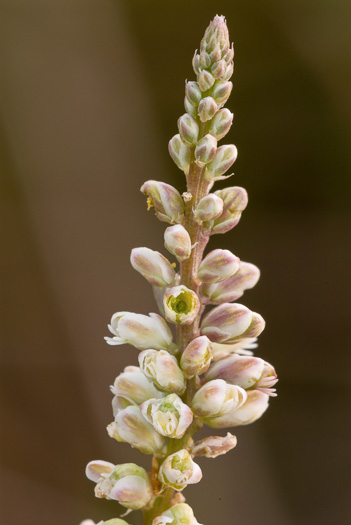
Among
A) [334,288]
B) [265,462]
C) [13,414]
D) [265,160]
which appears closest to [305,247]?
[334,288]

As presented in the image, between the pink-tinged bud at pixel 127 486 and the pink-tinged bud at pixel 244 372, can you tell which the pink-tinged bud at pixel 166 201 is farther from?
the pink-tinged bud at pixel 127 486

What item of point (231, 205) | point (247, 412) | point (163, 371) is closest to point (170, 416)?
point (163, 371)

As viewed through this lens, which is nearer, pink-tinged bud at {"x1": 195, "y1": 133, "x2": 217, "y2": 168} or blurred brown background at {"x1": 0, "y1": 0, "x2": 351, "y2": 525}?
pink-tinged bud at {"x1": 195, "y1": 133, "x2": 217, "y2": 168}

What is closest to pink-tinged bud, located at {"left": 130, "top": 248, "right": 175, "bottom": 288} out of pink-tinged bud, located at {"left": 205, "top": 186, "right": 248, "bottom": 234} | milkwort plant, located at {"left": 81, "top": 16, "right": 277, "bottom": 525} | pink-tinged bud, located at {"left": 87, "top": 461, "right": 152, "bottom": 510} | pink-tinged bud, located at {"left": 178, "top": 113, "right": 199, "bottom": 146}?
milkwort plant, located at {"left": 81, "top": 16, "right": 277, "bottom": 525}

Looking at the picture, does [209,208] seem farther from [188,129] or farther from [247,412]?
[247,412]

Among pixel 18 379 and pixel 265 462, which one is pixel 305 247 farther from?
pixel 18 379

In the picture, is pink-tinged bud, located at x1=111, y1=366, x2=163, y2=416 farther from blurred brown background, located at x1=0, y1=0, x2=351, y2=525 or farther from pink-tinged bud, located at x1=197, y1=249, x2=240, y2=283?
blurred brown background, located at x1=0, y1=0, x2=351, y2=525
